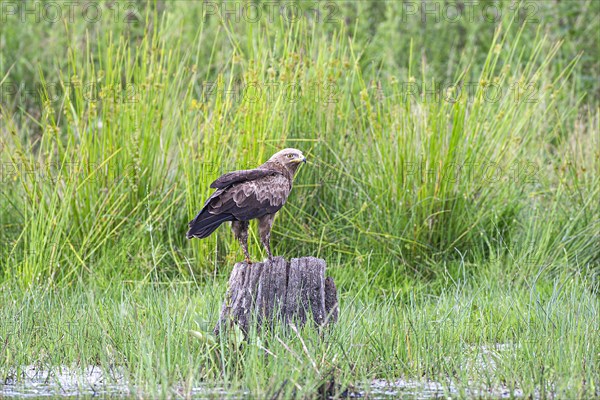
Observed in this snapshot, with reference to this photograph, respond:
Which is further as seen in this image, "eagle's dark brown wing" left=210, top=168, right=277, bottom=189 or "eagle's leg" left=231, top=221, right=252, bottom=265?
"eagle's leg" left=231, top=221, right=252, bottom=265

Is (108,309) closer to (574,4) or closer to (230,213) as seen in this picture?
(230,213)

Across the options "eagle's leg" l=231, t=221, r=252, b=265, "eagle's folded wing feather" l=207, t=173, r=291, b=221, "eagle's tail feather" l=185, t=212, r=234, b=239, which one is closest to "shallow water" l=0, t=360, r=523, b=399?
"eagle's tail feather" l=185, t=212, r=234, b=239

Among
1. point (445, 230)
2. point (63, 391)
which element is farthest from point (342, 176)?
point (63, 391)

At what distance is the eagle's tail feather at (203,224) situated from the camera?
5129 mm

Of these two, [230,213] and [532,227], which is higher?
[230,213]

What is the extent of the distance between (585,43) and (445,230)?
5.64m

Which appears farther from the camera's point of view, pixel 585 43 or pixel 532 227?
pixel 585 43

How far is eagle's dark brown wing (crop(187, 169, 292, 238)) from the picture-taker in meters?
5.15

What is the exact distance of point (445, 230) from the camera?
7078 mm

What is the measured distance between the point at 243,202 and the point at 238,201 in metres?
0.03

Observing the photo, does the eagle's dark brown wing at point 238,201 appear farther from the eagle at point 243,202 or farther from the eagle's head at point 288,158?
the eagle's head at point 288,158

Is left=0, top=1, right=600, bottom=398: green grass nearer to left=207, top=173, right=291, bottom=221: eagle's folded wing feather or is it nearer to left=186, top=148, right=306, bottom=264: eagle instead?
left=186, top=148, right=306, bottom=264: eagle

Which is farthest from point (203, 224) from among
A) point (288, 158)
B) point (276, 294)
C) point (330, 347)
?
point (330, 347)

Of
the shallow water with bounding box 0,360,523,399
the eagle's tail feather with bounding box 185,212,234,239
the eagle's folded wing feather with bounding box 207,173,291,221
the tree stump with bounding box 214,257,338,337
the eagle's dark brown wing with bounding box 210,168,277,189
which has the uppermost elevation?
the eagle's dark brown wing with bounding box 210,168,277,189
